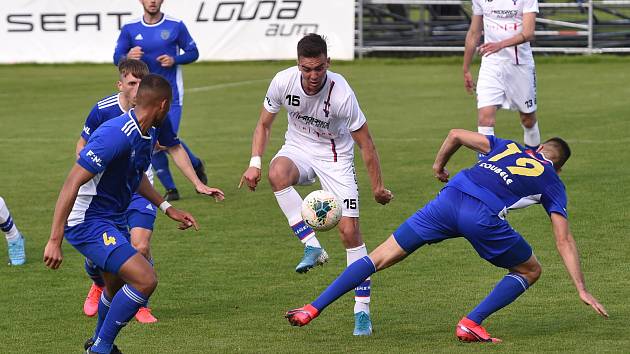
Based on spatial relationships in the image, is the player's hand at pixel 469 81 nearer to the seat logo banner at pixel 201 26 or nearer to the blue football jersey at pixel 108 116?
the blue football jersey at pixel 108 116

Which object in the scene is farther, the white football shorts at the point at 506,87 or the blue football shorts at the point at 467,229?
the white football shorts at the point at 506,87

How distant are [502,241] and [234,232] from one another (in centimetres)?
481

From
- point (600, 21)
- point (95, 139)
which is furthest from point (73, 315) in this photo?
point (600, 21)

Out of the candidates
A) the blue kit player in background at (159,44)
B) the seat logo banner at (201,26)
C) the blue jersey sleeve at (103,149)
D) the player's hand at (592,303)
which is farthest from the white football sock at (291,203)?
the seat logo banner at (201,26)

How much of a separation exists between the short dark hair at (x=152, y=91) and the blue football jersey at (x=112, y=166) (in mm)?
116

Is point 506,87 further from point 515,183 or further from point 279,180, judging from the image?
point 515,183

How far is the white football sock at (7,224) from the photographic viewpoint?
10680 millimetres

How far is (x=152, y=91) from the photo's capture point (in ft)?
24.1

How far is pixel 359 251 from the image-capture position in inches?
351

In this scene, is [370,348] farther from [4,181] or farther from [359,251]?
[4,181]

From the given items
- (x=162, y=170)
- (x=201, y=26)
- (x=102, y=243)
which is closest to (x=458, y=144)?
(x=102, y=243)

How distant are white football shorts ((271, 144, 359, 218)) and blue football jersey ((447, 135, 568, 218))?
1.29 meters

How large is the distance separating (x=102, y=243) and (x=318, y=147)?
96.2 inches

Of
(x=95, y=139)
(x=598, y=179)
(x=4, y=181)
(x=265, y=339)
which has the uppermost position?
(x=95, y=139)
